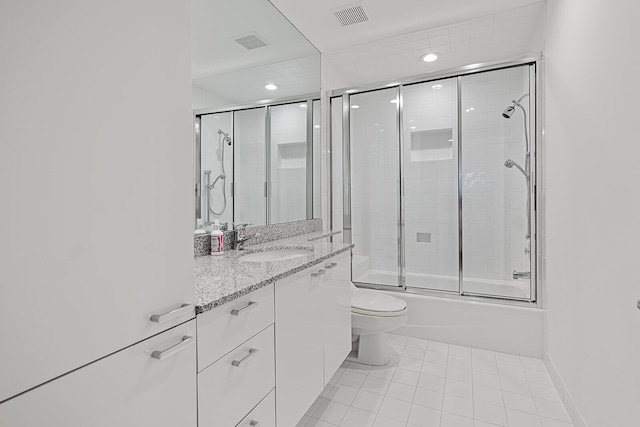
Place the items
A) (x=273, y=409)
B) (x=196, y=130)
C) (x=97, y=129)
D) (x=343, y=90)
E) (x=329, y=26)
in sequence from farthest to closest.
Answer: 1. (x=343, y=90)
2. (x=329, y=26)
3. (x=196, y=130)
4. (x=273, y=409)
5. (x=97, y=129)

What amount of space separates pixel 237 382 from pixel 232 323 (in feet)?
0.63

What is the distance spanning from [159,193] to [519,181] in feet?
10.9

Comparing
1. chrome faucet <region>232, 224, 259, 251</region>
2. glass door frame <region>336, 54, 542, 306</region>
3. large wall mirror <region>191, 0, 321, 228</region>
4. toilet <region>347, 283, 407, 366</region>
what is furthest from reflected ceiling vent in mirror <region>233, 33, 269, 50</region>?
toilet <region>347, 283, 407, 366</region>

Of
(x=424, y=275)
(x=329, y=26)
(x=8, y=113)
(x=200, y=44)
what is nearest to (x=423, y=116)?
(x=329, y=26)

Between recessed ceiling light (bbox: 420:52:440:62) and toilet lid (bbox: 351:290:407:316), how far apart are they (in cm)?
222

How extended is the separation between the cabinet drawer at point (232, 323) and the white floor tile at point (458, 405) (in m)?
1.24

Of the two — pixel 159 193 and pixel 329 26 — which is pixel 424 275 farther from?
pixel 159 193

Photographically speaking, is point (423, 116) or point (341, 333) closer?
point (341, 333)

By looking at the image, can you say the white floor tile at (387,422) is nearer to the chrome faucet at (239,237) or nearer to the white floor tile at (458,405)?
the white floor tile at (458,405)

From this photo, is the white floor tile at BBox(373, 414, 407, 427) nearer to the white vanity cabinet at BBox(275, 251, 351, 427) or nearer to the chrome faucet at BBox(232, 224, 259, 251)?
the white vanity cabinet at BBox(275, 251, 351, 427)

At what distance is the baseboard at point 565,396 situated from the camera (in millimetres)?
1510

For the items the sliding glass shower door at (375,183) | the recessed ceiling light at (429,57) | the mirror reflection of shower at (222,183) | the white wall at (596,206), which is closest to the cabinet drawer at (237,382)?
the mirror reflection of shower at (222,183)

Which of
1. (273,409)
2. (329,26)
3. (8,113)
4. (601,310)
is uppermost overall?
(329,26)

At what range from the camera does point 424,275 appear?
3.58 meters
